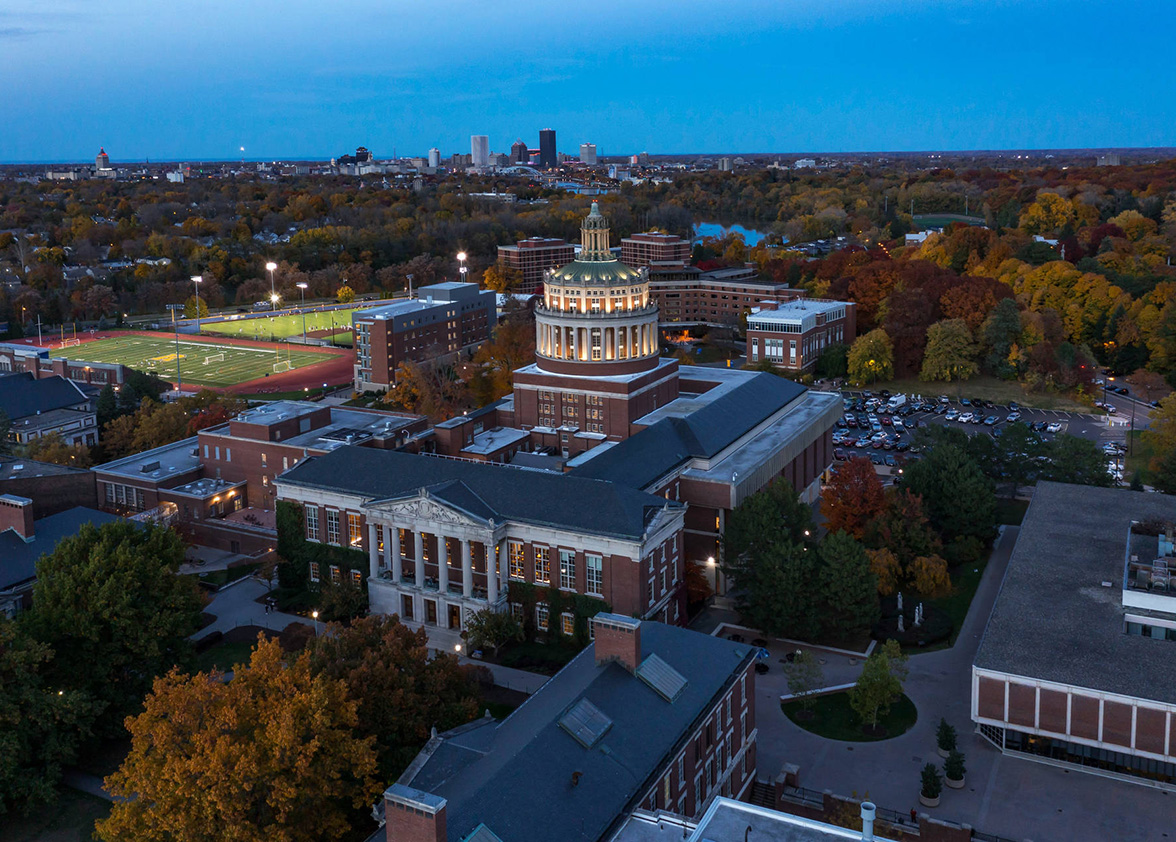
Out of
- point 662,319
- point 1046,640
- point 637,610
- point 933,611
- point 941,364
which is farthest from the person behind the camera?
point 662,319

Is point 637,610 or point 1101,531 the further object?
point 1101,531

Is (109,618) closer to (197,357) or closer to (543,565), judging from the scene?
(543,565)

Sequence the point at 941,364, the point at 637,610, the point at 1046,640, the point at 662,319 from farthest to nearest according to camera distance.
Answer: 1. the point at 662,319
2. the point at 941,364
3. the point at 637,610
4. the point at 1046,640

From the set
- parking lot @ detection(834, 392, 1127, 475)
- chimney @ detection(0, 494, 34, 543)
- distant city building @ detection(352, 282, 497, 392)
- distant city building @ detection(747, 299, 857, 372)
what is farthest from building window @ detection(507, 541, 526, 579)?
distant city building @ detection(747, 299, 857, 372)

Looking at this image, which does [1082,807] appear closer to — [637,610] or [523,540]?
[637,610]

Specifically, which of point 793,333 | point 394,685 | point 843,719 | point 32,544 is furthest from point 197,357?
point 843,719

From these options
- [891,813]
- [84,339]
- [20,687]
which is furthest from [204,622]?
[84,339]
